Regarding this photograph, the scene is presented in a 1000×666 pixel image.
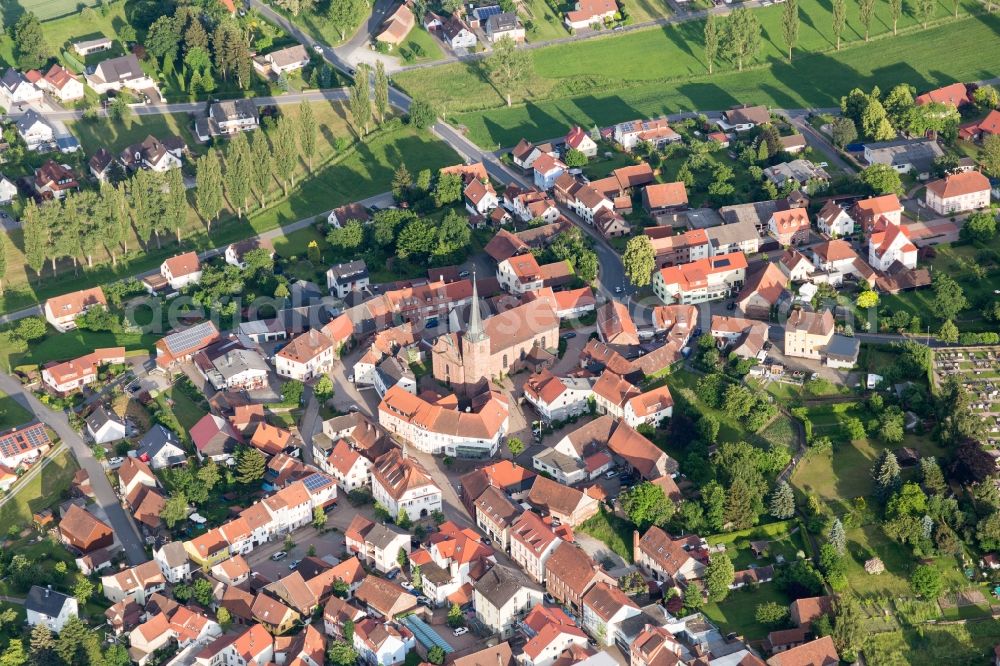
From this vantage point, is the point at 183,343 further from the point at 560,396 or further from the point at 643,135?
the point at 643,135

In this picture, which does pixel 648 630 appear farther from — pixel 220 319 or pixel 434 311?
pixel 220 319

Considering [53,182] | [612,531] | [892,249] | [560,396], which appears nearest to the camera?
[612,531]

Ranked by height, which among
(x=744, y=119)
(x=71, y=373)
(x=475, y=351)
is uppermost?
(x=71, y=373)

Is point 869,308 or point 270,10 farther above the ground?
point 270,10

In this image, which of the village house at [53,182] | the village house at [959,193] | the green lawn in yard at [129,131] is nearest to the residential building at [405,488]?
the village house at [53,182]

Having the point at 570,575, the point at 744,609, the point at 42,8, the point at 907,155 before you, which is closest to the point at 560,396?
the point at 570,575

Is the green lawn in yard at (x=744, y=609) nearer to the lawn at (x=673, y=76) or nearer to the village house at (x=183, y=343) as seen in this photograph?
the village house at (x=183, y=343)

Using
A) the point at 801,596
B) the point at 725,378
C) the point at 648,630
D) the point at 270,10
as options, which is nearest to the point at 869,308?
the point at 725,378
